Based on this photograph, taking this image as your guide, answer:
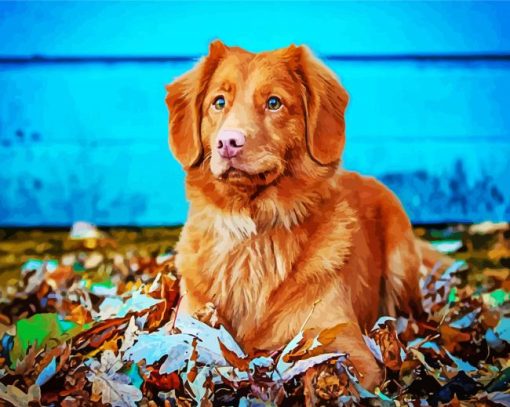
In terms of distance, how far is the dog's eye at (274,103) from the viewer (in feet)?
5.80

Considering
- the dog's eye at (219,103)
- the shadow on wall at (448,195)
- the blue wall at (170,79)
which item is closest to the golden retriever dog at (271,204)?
the dog's eye at (219,103)

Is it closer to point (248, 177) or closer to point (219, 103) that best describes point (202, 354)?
point (248, 177)

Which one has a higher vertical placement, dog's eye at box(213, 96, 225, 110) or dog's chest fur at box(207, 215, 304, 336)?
dog's eye at box(213, 96, 225, 110)

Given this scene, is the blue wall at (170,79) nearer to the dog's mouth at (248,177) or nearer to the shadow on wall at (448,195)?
the shadow on wall at (448,195)

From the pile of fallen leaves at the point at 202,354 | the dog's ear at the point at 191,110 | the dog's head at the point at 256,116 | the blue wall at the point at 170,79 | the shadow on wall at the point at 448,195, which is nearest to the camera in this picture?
the pile of fallen leaves at the point at 202,354

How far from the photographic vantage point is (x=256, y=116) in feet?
5.70

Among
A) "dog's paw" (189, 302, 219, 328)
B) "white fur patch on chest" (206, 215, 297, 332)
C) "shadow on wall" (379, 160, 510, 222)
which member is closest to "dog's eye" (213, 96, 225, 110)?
"white fur patch on chest" (206, 215, 297, 332)

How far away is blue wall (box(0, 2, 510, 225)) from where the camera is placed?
7.89 ft

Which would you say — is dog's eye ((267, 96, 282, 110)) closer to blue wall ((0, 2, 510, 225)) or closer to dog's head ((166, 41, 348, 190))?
dog's head ((166, 41, 348, 190))

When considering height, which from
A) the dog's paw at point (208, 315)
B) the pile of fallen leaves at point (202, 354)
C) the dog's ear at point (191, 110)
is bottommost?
the pile of fallen leaves at point (202, 354)

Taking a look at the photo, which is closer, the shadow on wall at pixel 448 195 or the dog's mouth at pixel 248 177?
the dog's mouth at pixel 248 177

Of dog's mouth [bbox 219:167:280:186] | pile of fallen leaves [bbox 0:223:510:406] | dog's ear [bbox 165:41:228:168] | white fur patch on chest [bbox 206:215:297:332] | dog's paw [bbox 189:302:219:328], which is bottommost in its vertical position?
pile of fallen leaves [bbox 0:223:510:406]

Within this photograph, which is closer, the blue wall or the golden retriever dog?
the golden retriever dog

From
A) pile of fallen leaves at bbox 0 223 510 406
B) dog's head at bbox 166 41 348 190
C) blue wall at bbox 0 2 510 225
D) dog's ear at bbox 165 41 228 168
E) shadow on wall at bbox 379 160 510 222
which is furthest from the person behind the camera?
shadow on wall at bbox 379 160 510 222
